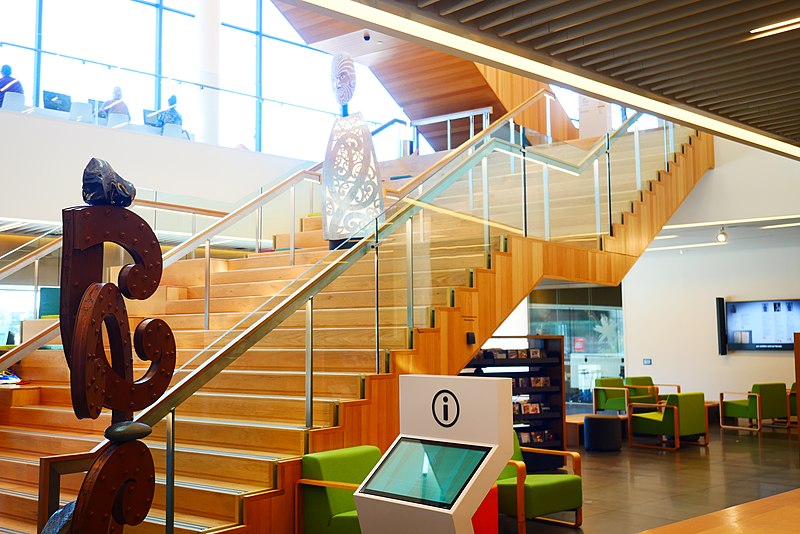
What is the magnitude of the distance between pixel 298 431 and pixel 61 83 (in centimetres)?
818

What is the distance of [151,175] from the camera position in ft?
40.4

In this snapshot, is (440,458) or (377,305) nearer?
(440,458)

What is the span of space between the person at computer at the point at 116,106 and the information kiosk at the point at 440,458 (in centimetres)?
924

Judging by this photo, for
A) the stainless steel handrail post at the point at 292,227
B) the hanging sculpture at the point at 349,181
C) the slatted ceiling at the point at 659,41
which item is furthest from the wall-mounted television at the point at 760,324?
the slatted ceiling at the point at 659,41

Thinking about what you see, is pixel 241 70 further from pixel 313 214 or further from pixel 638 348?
pixel 638 348

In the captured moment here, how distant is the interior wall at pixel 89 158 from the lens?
1084 cm

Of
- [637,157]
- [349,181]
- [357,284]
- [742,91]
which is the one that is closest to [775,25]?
[742,91]

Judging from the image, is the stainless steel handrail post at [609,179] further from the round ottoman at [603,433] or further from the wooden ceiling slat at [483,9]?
the wooden ceiling slat at [483,9]

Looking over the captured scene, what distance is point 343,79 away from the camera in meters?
8.11

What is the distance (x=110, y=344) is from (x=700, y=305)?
14.3m

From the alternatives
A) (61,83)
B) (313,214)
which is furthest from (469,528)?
(61,83)

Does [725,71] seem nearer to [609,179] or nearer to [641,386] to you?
[609,179]

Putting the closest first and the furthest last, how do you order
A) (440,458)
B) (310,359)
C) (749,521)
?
(440,458)
(749,521)
(310,359)

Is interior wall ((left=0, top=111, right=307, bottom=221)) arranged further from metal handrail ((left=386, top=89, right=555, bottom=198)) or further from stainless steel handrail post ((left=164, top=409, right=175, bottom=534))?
stainless steel handrail post ((left=164, top=409, right=175, bottom=534))
